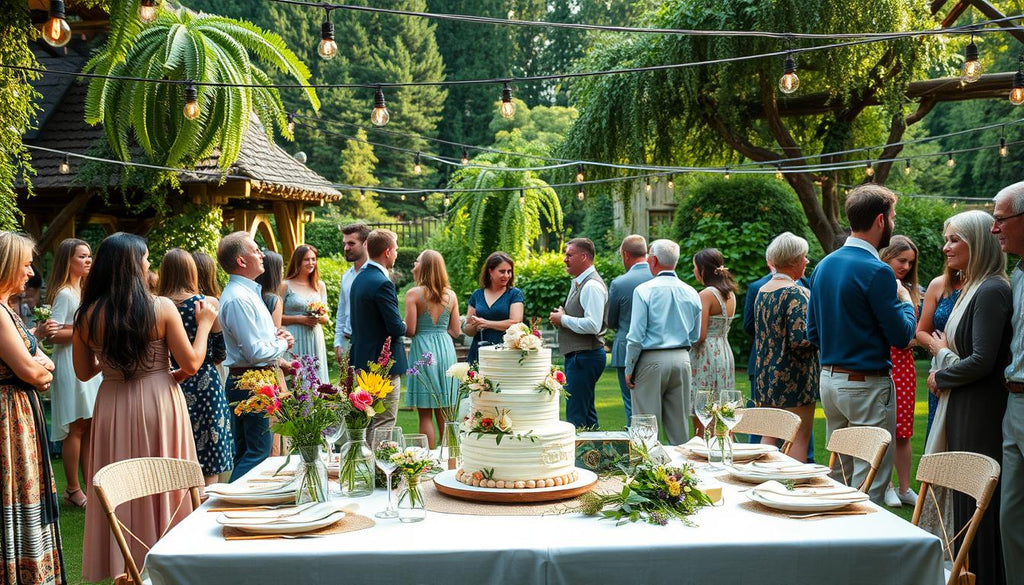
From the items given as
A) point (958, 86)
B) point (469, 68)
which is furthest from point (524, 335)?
point (469, 68)

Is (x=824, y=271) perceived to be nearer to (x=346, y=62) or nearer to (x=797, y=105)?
(x=797, y=105)

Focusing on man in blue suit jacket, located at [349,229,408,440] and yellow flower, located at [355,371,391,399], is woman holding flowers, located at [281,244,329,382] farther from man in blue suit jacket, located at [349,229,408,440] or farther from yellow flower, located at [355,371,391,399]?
yellow flower, located at [355,371,391,399]

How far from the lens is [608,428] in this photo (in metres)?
9.08

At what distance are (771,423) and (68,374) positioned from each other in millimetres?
5183

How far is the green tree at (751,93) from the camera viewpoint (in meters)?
11.4

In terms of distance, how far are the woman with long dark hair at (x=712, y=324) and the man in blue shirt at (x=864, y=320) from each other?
2.19m

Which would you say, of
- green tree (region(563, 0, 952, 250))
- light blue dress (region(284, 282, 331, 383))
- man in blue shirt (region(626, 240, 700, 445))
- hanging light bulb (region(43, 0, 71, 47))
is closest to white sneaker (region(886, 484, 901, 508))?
man in blue shirt (region(626, 240, 700, 445))

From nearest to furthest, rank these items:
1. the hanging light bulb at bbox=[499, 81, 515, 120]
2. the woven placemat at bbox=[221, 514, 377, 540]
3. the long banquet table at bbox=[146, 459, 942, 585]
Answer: the long banquet table at bbox=[146, 459, 942, 585], the woven placemat at bbox=[221, 514, 377, 540], the hanging light bulb at bbox=[499, 81, 515, 120]

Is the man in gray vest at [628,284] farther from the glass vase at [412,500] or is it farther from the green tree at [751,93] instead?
the green tree at [751,93]

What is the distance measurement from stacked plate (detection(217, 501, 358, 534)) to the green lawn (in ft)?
8.57

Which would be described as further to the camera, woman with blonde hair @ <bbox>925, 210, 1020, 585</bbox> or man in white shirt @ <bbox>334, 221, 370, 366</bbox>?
man in white shirt @ <bbox>334, 221, 370, 366</bbox>

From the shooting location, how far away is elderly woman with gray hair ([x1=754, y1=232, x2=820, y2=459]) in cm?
575

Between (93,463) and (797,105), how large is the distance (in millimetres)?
12260

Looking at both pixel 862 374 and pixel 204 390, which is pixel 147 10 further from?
pixel 862 374
